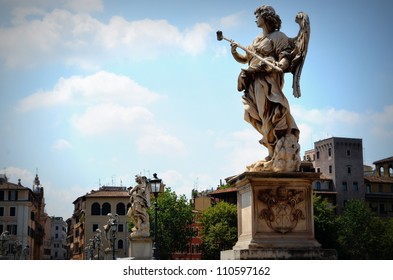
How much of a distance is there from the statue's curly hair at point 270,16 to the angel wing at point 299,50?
15.8 inches

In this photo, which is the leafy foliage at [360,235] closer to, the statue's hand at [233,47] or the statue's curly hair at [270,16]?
the statue's hand at [233,47]

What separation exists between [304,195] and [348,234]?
208 ft

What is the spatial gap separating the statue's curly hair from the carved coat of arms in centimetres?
280

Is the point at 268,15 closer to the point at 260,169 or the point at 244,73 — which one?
the point at 244,73

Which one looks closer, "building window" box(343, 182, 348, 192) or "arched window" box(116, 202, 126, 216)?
"building window" box(343, 182, 348, 192)

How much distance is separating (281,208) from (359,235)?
63.9 meters

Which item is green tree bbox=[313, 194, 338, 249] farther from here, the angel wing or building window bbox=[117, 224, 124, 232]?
the angel wing

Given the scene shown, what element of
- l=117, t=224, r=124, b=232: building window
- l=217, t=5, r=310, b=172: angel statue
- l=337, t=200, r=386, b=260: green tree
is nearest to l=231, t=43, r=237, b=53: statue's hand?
l=217, t=5, r=310, b=172: angel statue

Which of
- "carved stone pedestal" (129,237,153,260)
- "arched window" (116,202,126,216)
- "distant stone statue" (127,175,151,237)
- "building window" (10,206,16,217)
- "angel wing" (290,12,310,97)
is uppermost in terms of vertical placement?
"arched window" (116,202,126,216)

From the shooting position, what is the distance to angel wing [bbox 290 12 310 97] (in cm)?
1023

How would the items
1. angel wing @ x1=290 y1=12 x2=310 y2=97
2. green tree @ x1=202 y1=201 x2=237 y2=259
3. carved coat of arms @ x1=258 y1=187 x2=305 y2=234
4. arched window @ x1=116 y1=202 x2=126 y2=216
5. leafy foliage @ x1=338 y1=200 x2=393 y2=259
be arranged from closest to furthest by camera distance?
carved coat of arms @ x1=258 y1=187 x2=305 y2=234
angel wing @ x1=290 y1=12 x2=310 y2=97
green tree @ x1=202 y1=201 x2=237 y2=259
leafy foliage @ x1=338 y1=200 x2=393 y2=259
arched window @ x1=116 y1=202 x2=126 y2=216

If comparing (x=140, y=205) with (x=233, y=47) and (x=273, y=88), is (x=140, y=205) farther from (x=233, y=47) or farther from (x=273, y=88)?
(x=273, y=88)

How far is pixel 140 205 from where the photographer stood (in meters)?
30.8

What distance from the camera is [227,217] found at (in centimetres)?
7112
